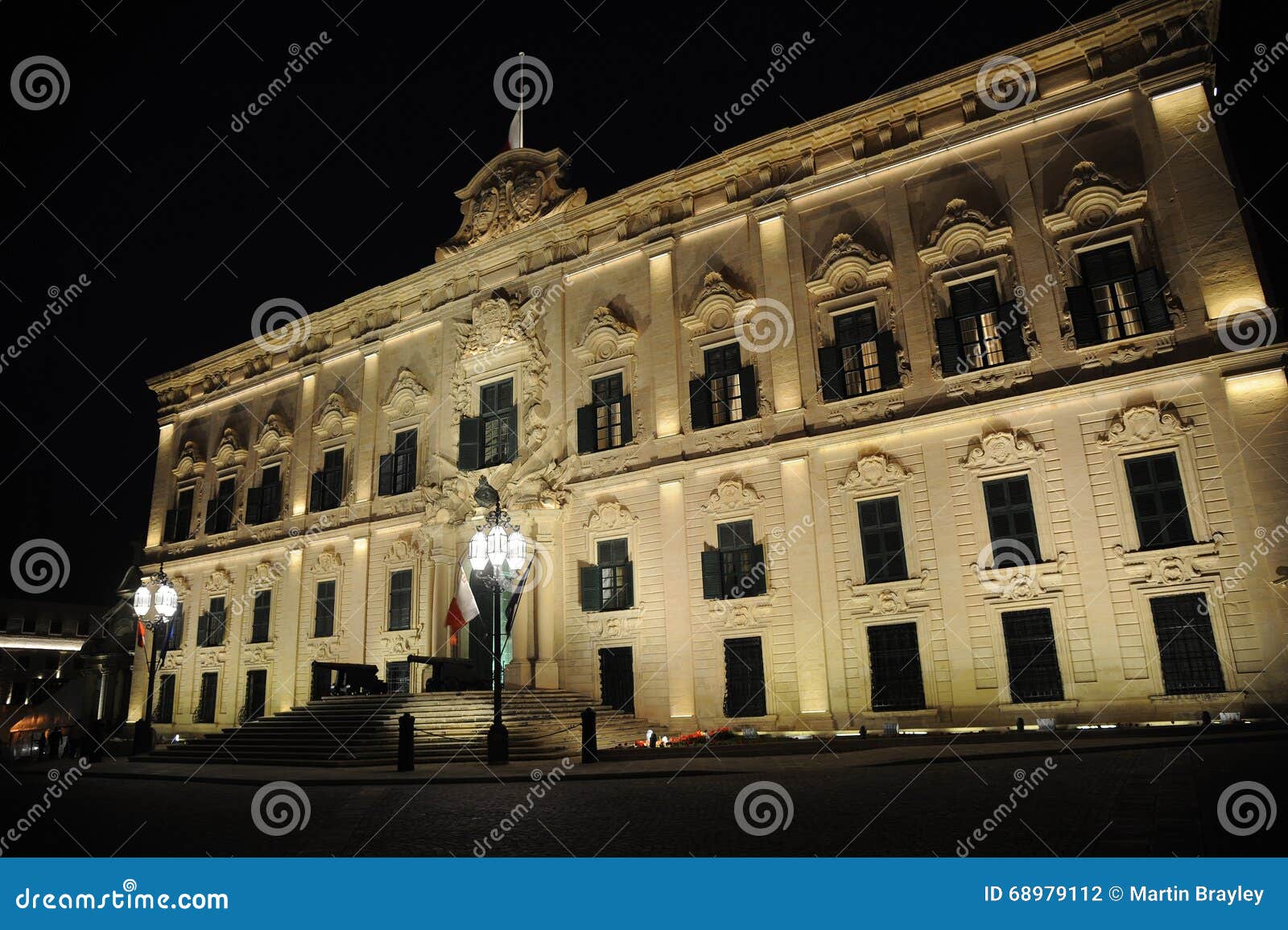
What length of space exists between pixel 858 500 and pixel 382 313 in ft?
60.1

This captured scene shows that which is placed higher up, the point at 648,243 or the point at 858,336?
the point at 648,243

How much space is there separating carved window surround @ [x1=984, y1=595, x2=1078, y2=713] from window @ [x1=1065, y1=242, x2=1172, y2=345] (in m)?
5.50

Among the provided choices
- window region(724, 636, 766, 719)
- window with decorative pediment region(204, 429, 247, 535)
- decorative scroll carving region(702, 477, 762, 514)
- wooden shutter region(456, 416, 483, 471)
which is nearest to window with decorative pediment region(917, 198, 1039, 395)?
decorative scroll carving region(702, 477, 762, 514)

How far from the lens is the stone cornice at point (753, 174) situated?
59.1ft

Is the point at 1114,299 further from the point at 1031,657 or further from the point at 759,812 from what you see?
the point at 759,812

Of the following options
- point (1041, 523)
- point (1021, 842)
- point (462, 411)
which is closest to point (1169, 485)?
point (1041, 523)

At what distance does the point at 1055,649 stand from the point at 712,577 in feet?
24.7

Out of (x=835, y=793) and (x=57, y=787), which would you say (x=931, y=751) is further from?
(x=57, y=787)

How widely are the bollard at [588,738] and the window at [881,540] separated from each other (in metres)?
7.39

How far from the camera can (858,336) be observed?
65.8 feet

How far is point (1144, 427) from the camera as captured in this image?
643 inches

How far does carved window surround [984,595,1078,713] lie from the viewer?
634 inches

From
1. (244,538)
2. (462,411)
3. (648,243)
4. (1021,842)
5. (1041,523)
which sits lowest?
(1021,842)

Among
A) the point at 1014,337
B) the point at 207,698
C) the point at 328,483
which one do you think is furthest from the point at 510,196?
the point at 207,698
